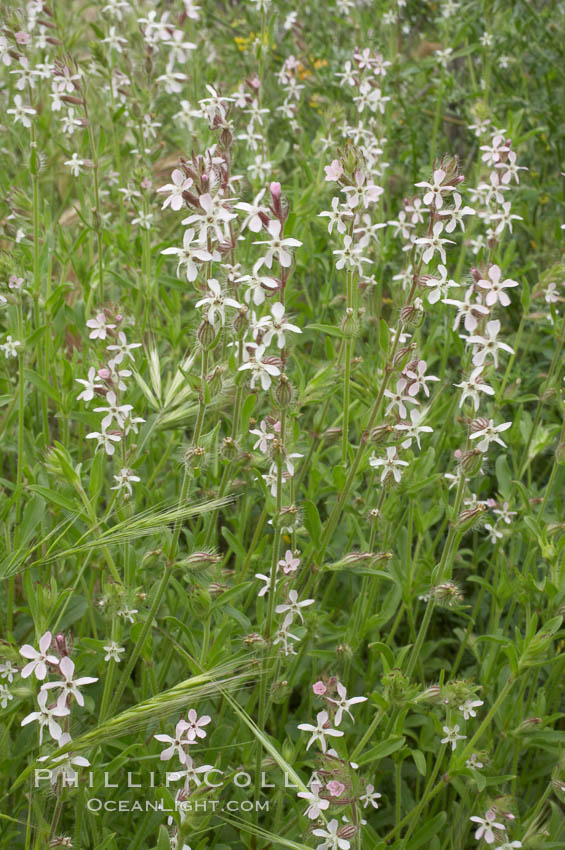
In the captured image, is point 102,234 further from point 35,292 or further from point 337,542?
point 337,542

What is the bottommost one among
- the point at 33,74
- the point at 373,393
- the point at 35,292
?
the point at 373,393

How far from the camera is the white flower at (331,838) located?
1.95m

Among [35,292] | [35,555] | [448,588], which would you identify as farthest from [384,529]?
[35,292]

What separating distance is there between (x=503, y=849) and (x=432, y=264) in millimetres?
1589

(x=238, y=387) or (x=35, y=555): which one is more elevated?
(x=238, y=387)

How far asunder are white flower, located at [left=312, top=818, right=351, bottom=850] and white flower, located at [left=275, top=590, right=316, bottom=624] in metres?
0.51

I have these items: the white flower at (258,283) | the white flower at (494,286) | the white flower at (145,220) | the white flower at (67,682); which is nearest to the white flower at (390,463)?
the white flower at (494,286)

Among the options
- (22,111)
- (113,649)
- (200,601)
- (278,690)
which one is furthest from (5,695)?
(22,111)

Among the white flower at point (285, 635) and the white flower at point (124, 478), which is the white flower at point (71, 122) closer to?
the white flower at point (124, 478)

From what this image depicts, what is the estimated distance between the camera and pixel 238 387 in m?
2.43

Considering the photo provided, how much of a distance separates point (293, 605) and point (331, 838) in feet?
1.89

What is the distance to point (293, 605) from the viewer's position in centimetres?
229

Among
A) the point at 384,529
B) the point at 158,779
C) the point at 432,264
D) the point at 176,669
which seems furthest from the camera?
the point at 176,669

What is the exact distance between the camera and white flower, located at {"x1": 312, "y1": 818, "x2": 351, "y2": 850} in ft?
6.41
